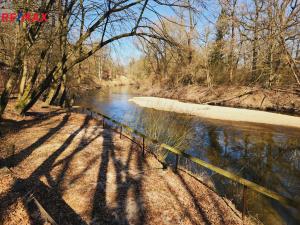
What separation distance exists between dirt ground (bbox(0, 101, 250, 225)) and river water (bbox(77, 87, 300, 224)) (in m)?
1.42

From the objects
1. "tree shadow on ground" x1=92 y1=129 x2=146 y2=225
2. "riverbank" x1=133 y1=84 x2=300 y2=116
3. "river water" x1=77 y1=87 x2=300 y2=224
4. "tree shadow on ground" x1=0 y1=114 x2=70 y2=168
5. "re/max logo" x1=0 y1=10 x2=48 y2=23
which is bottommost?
"river water" x1=77 y1=87 x2=300 y2=224

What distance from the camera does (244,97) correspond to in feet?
89.4

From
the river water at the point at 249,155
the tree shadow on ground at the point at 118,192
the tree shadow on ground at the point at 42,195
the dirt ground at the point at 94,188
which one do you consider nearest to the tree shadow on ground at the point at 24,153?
the dirt ground at the point at 94,188

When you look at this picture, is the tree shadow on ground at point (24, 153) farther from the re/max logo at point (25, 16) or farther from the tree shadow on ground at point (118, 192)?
the re/max logo at point (25, 16)

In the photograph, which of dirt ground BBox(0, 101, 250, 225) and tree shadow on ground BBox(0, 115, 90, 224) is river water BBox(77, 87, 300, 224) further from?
tree shadow on ground BBox(0, 115, 90, 224)

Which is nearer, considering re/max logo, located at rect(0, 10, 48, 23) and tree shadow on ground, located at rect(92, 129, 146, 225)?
tree shadow on ground, located at rect(92, 129, 146, 225)

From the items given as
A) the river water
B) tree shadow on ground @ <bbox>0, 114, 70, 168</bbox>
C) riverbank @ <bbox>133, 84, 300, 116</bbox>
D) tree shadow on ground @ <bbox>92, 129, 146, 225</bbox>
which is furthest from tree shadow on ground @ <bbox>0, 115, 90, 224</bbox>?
riverbank @ <bbox>133, 84, 300, 116</bbox>

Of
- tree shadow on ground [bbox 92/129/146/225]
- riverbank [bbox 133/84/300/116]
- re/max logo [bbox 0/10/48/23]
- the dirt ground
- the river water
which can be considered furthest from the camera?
riverbank [bbox 133/84/300/116]

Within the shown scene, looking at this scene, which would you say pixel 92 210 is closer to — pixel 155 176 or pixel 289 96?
pixel 155 176

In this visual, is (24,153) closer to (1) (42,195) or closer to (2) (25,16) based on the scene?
(1) (42,195)

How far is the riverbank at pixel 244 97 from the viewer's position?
77.9 feet

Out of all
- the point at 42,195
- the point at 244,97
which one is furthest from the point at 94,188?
the point at 244,97

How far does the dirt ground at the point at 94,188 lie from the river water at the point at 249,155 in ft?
4.67

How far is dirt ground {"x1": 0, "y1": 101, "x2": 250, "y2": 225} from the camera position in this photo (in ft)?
13.4
